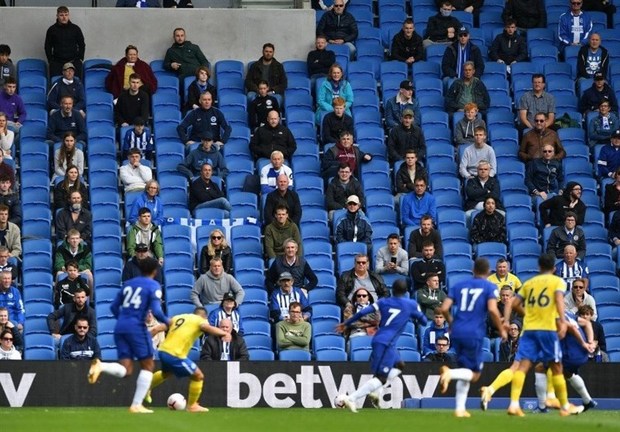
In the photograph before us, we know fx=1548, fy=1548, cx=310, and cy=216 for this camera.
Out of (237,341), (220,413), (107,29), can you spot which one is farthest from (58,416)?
(107,29)

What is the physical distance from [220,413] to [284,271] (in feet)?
18.3

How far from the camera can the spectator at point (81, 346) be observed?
896 inches

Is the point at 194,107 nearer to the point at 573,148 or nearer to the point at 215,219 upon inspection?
the point at 215,219

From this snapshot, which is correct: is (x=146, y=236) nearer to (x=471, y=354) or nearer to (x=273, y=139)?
(x=273, y=139)

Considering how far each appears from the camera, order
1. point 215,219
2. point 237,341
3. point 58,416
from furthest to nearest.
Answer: point 215,219
point 237,341
point 58,416

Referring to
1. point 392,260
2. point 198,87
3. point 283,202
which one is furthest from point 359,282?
point 198,87

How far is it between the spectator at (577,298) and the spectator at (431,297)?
1985 millimetres

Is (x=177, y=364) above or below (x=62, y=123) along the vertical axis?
below

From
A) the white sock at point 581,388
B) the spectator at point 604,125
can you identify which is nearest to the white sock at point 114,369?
the white sock at point 581,388

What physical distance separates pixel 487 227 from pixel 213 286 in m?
4.95

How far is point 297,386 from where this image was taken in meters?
23.1

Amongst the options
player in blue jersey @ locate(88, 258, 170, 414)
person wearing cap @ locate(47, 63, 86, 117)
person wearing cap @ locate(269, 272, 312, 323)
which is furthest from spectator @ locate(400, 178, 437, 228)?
player in blue jersey @ locate(88, 258, 170, 414)

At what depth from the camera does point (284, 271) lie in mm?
24422

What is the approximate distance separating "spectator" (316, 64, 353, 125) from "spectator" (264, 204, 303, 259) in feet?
10.8
